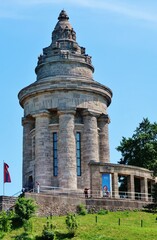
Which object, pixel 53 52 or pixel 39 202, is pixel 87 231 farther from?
pixel 53 52

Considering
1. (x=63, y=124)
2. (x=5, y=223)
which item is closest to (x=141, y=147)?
(x=63, y=124)

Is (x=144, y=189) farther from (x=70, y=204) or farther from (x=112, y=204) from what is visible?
(x=70, y=204)

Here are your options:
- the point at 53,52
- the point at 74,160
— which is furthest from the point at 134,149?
the point at 53,52

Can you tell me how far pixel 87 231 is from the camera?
33.7 meters

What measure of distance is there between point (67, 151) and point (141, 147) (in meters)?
9.16

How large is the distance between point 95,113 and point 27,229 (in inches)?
746

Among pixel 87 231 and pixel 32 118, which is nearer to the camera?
pixel 87 231

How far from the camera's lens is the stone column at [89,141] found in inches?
1928

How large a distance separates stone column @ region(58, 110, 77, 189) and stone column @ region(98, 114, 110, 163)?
145 inches

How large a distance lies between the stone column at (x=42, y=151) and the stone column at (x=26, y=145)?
2170 mm

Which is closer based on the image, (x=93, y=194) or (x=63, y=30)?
(x=93, y=194)

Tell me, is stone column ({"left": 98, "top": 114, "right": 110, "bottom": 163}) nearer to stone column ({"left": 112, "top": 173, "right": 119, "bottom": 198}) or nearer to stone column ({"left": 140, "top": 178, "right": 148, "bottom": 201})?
stone column ({"left": 140, "top": 178, "right": 148, "bottom": 201})

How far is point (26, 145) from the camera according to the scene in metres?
51.8

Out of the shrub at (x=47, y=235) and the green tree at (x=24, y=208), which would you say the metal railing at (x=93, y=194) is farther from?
the shrub at (x=47, y=235)
